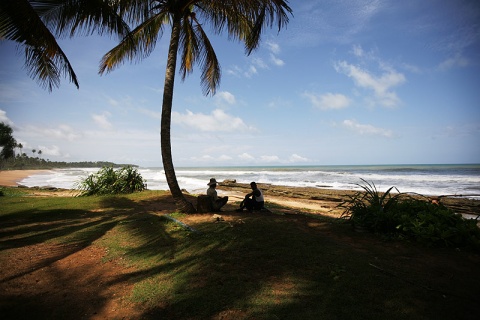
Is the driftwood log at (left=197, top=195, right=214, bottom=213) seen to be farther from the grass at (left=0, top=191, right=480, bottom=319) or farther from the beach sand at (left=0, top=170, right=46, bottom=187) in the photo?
the beach sand at (left=0, top=170, right=46, bottom=187)

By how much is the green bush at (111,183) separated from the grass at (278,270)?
720 centimetres

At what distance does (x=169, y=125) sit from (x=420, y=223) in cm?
625

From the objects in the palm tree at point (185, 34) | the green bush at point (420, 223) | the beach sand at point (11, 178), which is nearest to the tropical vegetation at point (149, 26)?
the palm tree at point (185, 34)

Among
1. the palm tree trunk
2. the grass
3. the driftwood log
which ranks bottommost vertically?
the grass

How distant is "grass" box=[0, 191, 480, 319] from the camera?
2.59 meters

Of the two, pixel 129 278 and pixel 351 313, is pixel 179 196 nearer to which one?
pixel 129 278

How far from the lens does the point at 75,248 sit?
499 centimetres

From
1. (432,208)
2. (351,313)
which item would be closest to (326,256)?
(351,313)

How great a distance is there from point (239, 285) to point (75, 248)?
12.9ft

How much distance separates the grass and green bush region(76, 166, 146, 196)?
7.20 metres

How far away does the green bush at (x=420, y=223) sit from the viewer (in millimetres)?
4156

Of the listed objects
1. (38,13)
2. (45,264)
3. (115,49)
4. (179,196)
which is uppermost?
(115,49)

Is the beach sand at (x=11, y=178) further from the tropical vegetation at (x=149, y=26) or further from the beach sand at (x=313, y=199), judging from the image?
the tropical vegetation at (x=149, y=26)

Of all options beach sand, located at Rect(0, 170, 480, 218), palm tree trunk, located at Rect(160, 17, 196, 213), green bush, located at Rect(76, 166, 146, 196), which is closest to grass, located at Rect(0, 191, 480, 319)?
palm tree trunk, located at Rect(160, 17, 196, 213)
